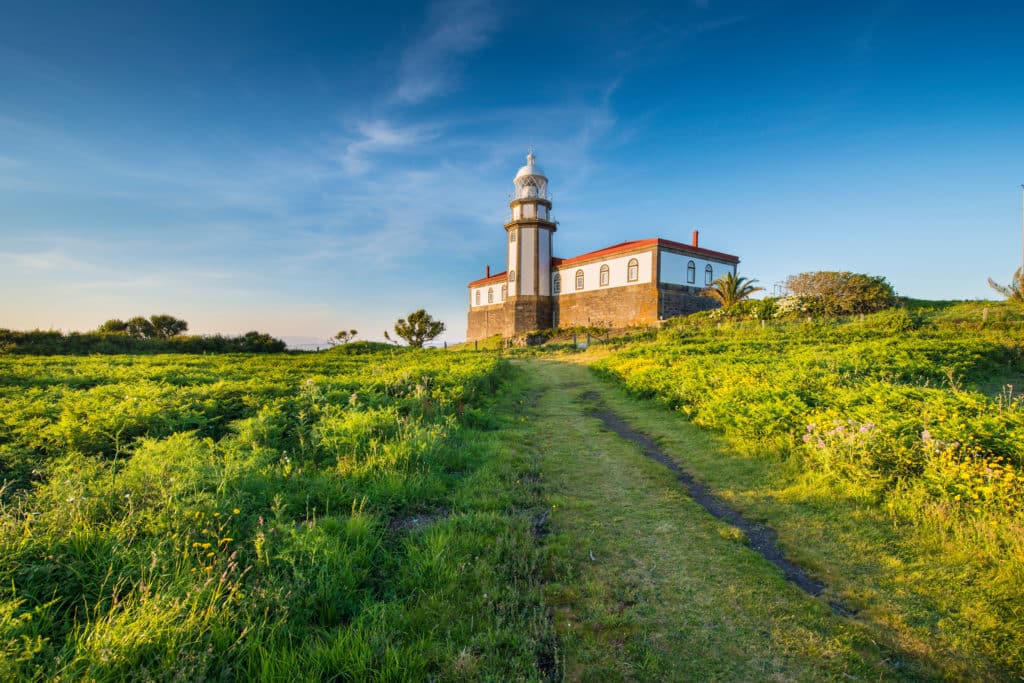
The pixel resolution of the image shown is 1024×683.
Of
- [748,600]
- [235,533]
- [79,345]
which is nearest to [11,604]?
[235,533]

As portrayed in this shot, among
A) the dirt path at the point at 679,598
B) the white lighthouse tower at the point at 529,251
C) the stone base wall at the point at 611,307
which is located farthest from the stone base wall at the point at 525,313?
the dirt path at the point at 679,598

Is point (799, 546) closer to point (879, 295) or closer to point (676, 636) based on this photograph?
point (676, 636)

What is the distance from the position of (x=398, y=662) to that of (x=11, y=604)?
2324 mm

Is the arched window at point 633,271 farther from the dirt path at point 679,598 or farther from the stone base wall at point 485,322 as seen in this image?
the dirt path at point 679,598

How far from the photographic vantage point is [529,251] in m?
44.2

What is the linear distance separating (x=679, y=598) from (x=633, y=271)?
129 ft

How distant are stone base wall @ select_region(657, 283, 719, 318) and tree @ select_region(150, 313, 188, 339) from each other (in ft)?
151

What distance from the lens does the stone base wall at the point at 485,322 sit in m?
53.2

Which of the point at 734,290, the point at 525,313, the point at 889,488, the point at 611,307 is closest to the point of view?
the point at 889,488

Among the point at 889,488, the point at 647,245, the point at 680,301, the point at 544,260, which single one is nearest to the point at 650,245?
the point at 647,245

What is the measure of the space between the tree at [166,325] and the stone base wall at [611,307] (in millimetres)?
38898

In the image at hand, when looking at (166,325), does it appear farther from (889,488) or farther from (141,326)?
(889,488)

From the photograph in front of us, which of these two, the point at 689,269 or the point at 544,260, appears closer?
the point at 689,269

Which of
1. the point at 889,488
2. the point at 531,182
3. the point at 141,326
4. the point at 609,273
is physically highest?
the point at 531,182
